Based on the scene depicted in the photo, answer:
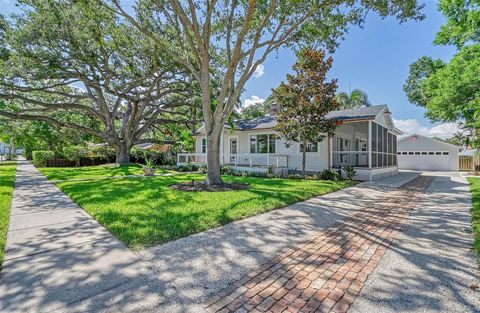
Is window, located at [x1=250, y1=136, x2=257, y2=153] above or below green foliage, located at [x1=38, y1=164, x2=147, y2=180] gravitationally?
above

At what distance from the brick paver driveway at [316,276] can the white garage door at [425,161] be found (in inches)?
1081

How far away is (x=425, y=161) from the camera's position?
27.2 meters

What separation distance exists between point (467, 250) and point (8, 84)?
2554 cm

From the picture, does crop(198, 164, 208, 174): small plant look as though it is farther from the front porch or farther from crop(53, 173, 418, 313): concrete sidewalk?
crop(53, 173, 418, 313): concrete sidewalk

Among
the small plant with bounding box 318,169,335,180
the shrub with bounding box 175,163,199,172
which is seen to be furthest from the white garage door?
the shrub with bounding box 175,163,199,172

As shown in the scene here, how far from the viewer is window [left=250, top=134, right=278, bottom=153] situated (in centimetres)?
1816

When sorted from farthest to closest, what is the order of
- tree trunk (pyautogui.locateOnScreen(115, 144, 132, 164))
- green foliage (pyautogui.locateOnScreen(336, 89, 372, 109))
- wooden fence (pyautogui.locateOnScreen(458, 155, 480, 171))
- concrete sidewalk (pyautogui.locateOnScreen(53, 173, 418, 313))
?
1. green foliage (pyautogui.locateOnScreen(336, 89, 372, 109))
2. wooden fence (pyautogui.locateOnScreen(458, 155, 480, 171))
3. tree trunk (pyautogui.locateOnScreen(115, 144, 132, 164))
4. concrete sidewalk (pyautogui.locateOnScreen(53, 173, 418, 313))

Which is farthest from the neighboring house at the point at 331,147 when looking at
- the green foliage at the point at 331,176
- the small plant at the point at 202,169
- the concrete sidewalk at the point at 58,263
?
the concrete sidewalk at the point at 58,263

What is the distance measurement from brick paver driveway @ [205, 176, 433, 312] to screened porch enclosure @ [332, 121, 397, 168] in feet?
35.3

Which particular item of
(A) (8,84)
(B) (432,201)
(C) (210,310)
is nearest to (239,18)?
(B) (432,201)

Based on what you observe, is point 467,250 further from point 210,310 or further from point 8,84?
point 8,84

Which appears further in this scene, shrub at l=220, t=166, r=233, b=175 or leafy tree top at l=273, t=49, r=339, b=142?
shrub at l=220, t=166, r=233, b=175

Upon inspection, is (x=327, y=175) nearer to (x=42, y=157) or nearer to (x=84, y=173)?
(x=84, y=173)

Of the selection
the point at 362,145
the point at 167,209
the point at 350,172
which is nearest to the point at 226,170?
the point at 350,172
